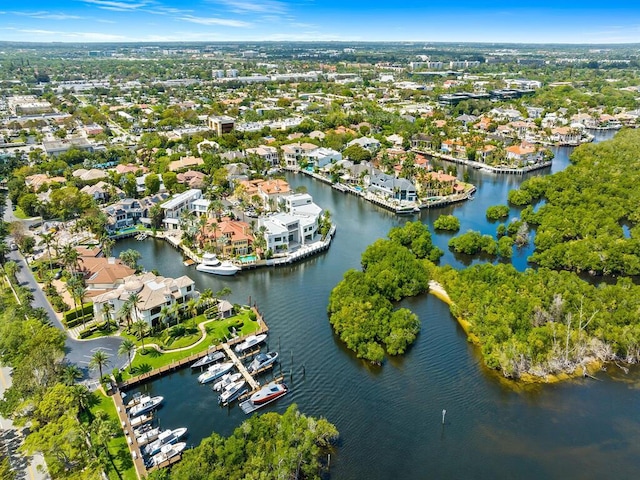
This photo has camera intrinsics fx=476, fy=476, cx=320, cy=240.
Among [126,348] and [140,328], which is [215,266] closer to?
[140,328]

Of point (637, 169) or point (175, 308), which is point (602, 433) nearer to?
point (175, 308)

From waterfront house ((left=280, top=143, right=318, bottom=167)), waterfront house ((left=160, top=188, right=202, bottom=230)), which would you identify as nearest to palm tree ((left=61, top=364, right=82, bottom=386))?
waterfront house ((left=160, top=188, right=202, bottom=230))

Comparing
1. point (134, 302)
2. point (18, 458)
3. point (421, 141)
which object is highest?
point (421, 141)

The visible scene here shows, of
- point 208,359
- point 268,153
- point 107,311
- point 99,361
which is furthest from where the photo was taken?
point 268,153

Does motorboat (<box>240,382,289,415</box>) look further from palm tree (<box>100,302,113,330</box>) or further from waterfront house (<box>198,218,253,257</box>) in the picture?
waterfront house (<box>198,218,253,257</box>)

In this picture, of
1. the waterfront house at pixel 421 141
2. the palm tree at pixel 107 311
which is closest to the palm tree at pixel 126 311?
the palm tree at pixel 107 311

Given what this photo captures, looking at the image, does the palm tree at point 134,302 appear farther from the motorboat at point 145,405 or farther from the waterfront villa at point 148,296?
the motorboat at point 145,405

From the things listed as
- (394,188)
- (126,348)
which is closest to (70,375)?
(126,348)
